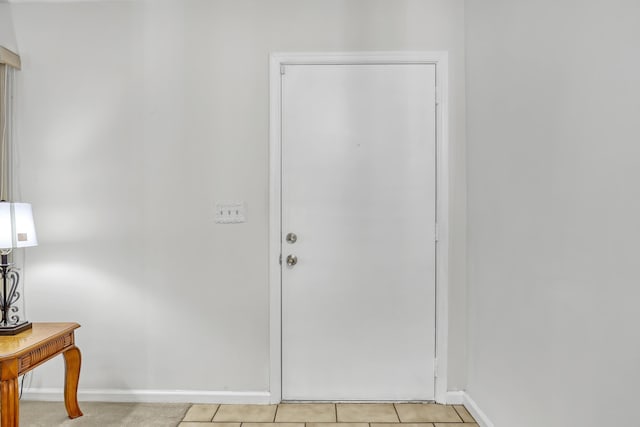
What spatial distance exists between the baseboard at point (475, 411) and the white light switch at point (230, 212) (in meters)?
1.65

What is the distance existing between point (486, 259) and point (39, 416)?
2.57 meters

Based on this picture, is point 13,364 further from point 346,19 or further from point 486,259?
point 346,19

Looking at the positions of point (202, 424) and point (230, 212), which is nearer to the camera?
point (202, 424)

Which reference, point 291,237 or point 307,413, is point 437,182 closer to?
point 291,237

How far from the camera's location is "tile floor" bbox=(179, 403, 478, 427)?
2.28 m

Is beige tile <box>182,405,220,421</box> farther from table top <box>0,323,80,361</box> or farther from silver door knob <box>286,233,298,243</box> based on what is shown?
silver door knob <box>286,233,298,243</box>

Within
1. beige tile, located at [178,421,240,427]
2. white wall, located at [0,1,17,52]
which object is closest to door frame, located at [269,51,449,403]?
beige tile, located at [178,421,240,427]

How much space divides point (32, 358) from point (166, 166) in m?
1.19

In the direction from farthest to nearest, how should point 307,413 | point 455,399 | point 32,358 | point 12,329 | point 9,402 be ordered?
point 455,399
point 307,413
point 12,329
point 32,358
point 9,402

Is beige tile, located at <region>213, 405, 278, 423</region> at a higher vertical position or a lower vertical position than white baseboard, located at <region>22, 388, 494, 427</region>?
lower

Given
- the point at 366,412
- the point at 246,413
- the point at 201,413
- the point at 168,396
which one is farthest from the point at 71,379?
the point at 366,412

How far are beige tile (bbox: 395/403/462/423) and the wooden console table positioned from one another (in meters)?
1.79

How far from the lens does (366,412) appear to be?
7.87ft

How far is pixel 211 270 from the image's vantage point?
8.34ft
